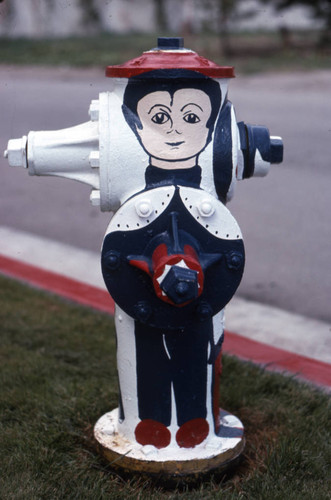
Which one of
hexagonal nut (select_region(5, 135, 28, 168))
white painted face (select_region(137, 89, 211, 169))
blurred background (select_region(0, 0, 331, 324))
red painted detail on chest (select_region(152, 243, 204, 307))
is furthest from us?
blurred background (select_region(0, 0, 331, 324))

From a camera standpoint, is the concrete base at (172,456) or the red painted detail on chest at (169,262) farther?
the concrete base at (172,456)

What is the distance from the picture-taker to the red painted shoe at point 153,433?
7.59ft

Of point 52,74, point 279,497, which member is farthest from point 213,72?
point 52,74

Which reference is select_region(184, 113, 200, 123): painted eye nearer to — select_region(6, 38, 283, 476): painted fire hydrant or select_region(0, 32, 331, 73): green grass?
select_region(6, 38, 283, 476): painted fire hydrant

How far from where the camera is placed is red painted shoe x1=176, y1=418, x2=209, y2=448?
2.32 meters

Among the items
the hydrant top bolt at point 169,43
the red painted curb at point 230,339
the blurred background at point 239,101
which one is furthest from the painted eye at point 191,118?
the blurred background at point 239,101

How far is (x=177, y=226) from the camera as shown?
6.83ft

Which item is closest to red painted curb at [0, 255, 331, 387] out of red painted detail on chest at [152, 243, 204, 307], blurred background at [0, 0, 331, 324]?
blurred background at [0, 0, 331, 324]

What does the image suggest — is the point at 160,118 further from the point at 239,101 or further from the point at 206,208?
the point at 239,101

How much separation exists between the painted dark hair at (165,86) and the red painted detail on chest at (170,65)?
0.01 meters

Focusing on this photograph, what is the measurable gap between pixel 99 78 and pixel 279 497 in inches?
484

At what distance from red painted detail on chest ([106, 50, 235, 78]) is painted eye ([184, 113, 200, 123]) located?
123 mm

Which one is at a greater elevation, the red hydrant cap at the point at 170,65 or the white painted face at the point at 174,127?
the red hydrant cap at the point at 170,65

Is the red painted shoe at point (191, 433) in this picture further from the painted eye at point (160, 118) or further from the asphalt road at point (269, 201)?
the asphalt road at point (269, 201)
